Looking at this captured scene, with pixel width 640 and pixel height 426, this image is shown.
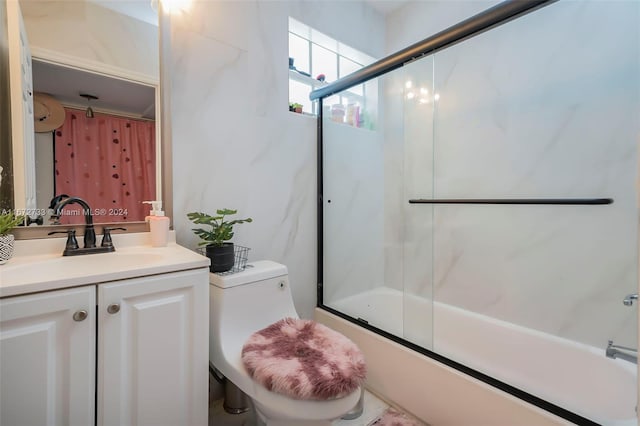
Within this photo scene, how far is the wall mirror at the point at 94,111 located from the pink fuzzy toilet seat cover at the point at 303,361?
0.76 meters

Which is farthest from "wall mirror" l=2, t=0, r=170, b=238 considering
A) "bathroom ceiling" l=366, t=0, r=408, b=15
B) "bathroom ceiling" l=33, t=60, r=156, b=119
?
"bathroom ceiling" l=366, t=0, r=408, b=15

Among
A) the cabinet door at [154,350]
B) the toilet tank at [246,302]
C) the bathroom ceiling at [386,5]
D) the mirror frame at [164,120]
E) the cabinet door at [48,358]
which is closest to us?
the cabinet door at [48,358]

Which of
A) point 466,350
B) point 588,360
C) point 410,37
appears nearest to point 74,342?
point 466,350

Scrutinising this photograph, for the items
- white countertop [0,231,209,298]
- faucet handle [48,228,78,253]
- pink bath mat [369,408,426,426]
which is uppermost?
faucet handle [48,228,78,253]

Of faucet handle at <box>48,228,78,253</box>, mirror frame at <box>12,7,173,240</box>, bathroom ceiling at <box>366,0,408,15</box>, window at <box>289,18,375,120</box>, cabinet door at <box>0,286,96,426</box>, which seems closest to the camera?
cabinet door at <box>0,286,96,426</box>

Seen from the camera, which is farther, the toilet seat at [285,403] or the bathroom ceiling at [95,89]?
the bathroom ceiling at [95,89]

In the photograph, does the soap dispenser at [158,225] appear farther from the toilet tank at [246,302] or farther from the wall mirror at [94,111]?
the toilet tank at [246,302]

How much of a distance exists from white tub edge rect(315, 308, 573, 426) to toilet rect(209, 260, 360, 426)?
54cm

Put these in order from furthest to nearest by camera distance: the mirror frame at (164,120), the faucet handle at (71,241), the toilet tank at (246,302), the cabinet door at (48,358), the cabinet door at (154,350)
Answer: the mirror frame at (164,120) < the toilet tank at (246,302) < the faucet handle at (71,241) < the cabinet door at (154,350) < the cabinet door at (48,358)

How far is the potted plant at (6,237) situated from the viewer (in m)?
0.99

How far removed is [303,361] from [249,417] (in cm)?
67

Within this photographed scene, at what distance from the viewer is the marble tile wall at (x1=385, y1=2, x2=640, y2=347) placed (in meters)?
1.47

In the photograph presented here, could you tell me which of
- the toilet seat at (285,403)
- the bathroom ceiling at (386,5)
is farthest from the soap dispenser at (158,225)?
the bathroom ceiling at (386,5)

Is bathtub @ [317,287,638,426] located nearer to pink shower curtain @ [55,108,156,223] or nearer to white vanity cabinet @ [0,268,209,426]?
white vanity cabinet @ [0,268,209,426]
